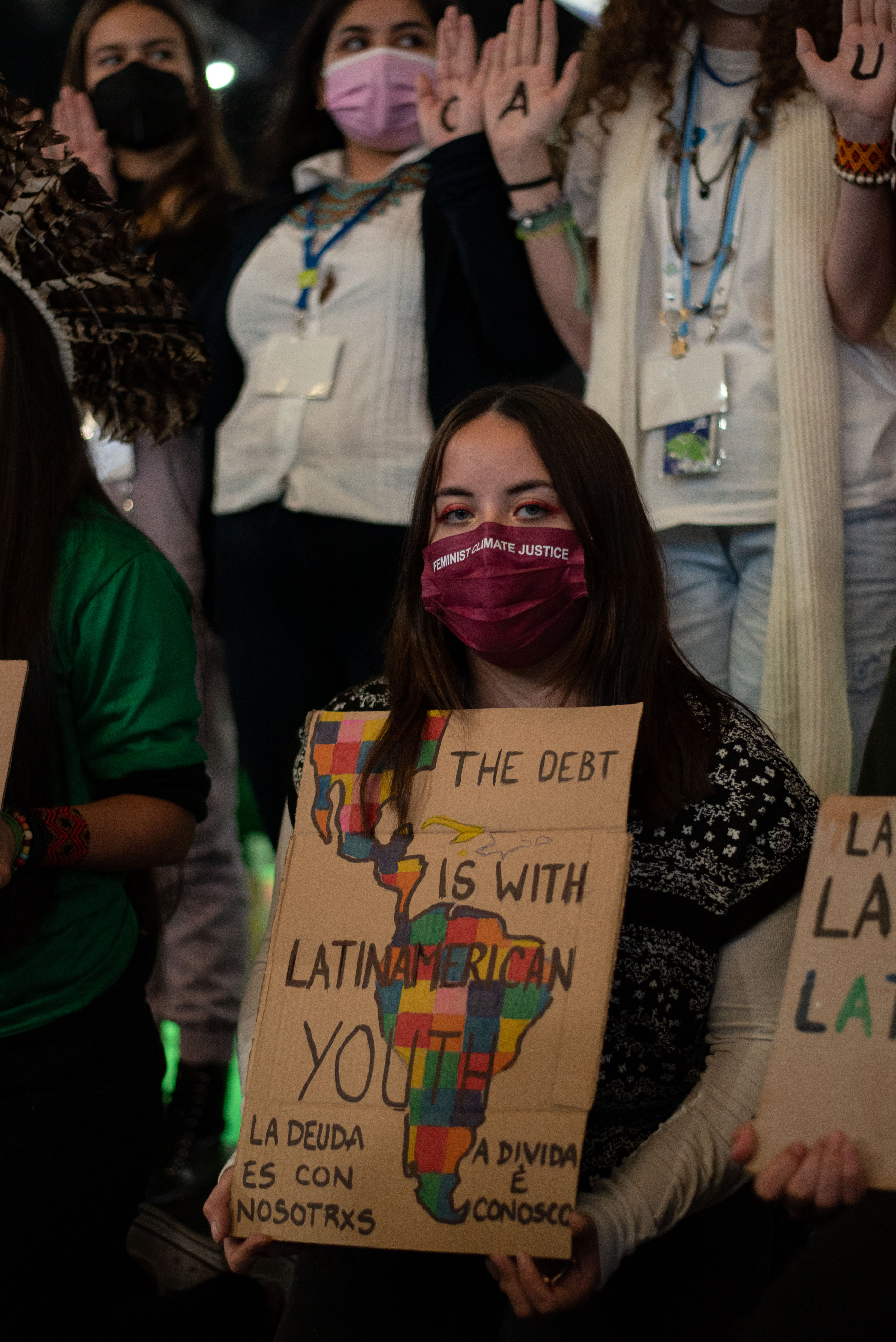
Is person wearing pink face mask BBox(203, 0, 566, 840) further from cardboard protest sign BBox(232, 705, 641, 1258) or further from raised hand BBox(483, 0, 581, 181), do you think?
cardboard protest sign BBox(232, 705, 641, 1258)

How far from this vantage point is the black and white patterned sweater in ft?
5.02

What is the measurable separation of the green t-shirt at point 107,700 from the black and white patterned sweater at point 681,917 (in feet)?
2.26

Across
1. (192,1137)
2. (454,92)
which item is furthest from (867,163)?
(192,1137)

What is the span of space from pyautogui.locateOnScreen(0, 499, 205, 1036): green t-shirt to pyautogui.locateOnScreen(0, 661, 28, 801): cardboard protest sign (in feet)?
0.87

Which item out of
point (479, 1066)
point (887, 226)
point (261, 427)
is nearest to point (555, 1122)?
point (479, 1066)

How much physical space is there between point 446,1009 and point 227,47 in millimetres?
3079

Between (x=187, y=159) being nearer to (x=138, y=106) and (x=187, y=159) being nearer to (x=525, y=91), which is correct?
(x=138, y=106)

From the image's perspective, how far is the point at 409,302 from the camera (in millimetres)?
2768

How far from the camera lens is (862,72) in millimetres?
2193

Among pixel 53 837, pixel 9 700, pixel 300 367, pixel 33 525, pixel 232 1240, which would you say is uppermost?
pixel 300 367

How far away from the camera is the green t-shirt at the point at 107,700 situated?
1826 mm

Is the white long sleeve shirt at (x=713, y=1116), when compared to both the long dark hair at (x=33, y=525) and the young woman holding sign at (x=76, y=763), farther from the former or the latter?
the long dark hair at (x=33, y=525)

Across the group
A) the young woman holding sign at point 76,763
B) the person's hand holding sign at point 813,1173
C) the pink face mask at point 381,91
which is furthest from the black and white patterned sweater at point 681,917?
the pink face mask at point 381,91

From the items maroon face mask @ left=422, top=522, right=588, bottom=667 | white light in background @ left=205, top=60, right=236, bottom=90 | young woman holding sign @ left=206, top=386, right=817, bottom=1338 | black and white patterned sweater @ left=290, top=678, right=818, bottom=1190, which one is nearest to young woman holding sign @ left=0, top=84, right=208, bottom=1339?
young woman holding sign @ left=206, top=386, right=817, bottom=1338
